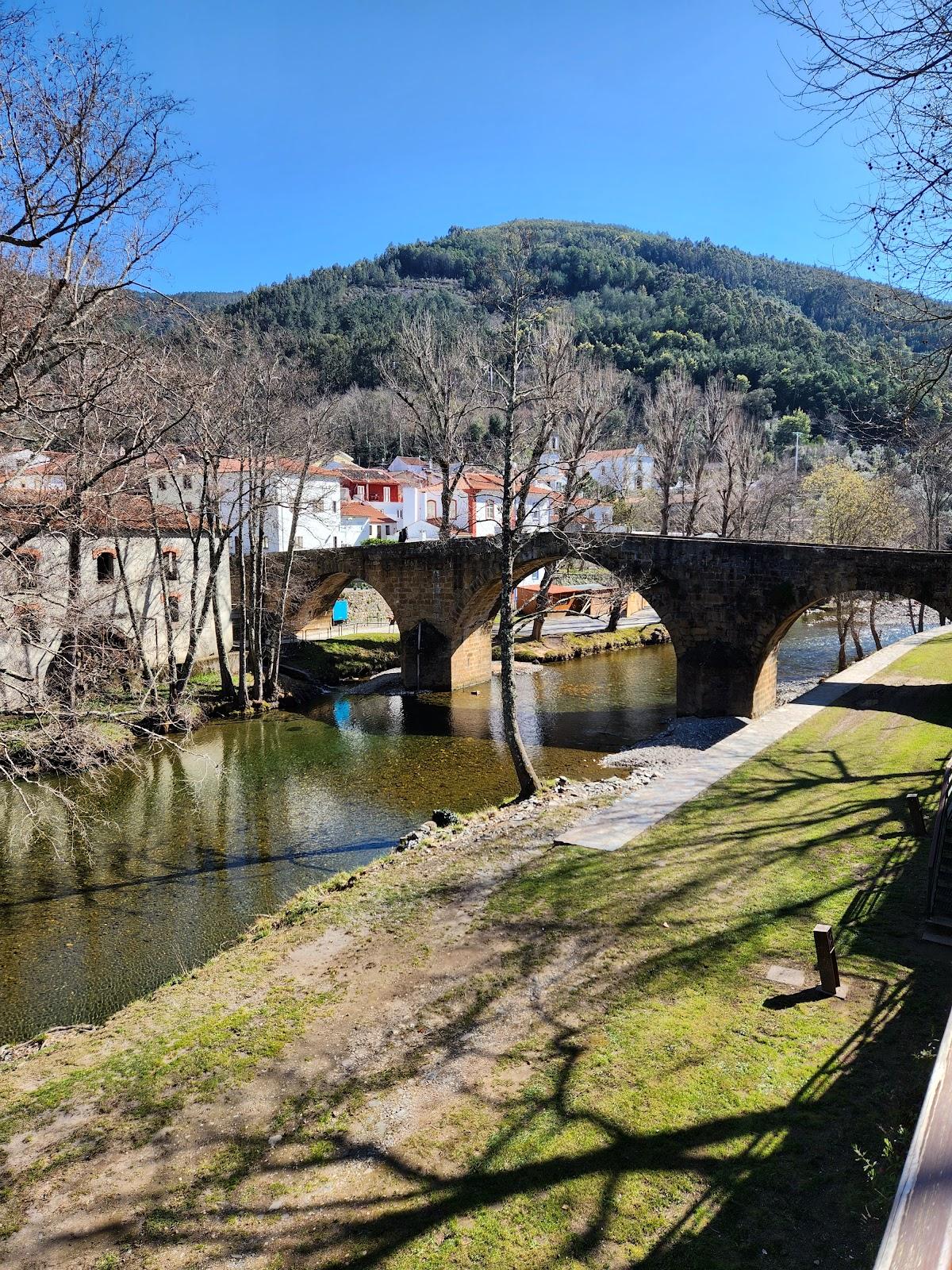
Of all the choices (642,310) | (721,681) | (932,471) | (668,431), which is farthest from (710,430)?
(642,310)

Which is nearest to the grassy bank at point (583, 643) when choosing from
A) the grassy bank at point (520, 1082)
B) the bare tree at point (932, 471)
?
the bare tree at point (932, 471)

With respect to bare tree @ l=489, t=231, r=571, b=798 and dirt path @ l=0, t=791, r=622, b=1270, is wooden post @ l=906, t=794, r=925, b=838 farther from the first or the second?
bare tree @ l=489, t=231, r=571, b=798

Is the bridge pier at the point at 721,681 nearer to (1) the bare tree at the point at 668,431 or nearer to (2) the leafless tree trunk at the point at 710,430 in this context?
(1) the bare tree at the point at 668,431

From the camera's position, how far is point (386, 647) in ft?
109

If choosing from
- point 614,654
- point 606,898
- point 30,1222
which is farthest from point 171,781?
point 614,654

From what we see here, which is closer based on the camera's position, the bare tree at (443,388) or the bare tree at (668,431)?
the bare tree at (443,388)

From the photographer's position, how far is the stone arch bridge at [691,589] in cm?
2005

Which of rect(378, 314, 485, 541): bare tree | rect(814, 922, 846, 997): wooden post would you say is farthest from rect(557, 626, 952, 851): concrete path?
rect(378, 314, 485, 541): bare tree

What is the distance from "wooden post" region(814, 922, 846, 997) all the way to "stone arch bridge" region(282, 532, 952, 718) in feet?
32.8

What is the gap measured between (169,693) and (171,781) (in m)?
3.46

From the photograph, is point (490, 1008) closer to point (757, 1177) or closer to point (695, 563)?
point (757, 1177)

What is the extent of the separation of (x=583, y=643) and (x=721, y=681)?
12.4 metres

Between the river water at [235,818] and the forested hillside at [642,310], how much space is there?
82.7 feet

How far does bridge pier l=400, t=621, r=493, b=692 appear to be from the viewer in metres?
28.7
